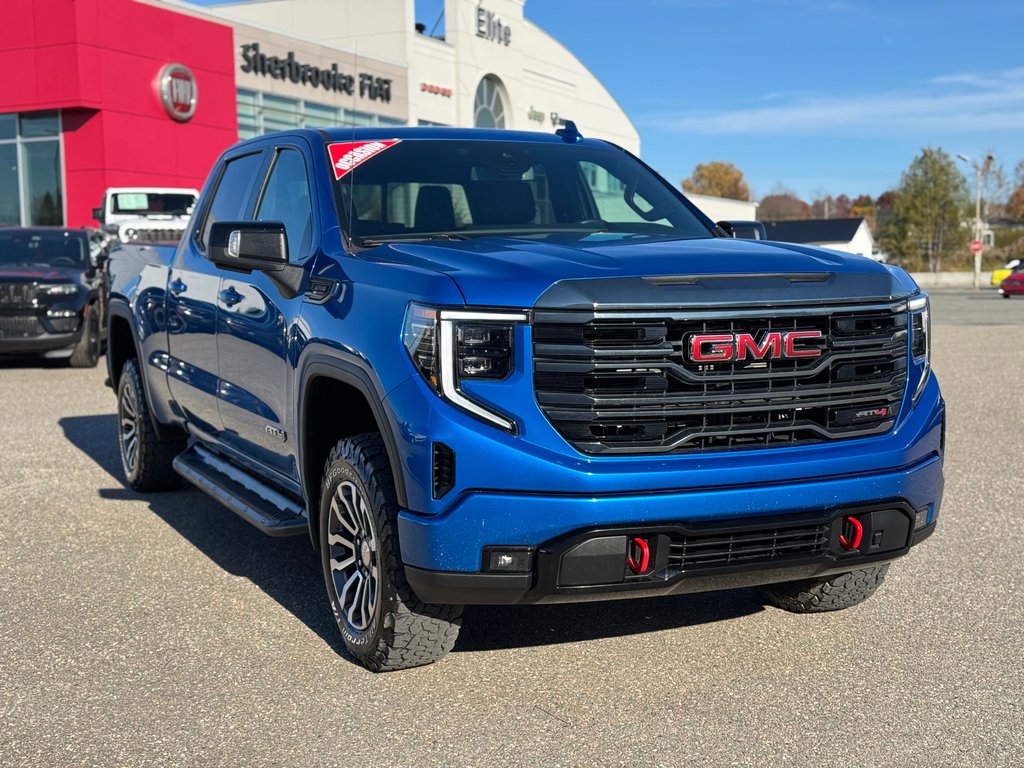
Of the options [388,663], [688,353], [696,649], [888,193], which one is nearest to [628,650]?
[696,649]

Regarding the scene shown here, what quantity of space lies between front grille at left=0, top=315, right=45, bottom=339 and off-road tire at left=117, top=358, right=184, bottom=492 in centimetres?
817

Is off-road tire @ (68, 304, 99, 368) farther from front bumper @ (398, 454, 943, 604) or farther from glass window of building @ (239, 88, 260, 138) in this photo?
glass window of building @ (239, 88, 260, 138)

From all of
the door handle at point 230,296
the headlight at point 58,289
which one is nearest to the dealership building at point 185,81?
the headlight at point 58,289

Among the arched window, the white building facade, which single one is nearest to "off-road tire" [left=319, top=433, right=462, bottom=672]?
the white building facade

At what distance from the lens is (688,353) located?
392cm

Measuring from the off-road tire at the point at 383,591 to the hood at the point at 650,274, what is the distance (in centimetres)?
70

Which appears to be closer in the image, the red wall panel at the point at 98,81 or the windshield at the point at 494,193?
the windshield at the point at 494,193

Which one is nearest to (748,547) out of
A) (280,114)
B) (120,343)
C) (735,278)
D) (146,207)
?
(735,278)

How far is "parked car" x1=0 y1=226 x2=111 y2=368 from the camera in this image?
15.3m

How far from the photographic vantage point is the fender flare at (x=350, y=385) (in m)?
4.03

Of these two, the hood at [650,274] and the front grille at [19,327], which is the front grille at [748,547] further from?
the front grille at [19,327]

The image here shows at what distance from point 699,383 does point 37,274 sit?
1342cm

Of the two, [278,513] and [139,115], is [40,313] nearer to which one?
[278,513]

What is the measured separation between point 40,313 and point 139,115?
19.5m
